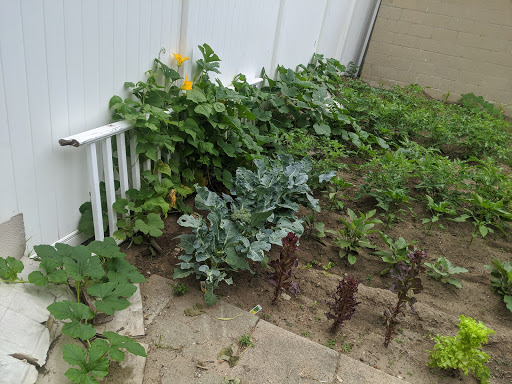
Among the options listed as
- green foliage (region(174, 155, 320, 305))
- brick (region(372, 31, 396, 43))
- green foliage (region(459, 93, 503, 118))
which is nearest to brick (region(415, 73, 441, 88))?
green foliage (region(459, 93, 503, 118))

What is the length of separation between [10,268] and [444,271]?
2.79m

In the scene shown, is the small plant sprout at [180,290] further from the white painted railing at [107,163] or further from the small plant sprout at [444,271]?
the small plant sprout at [444,271]

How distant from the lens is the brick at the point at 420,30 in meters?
9.09

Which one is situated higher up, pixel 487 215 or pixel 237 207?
pixel 237 207

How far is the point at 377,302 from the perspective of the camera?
2746 mm

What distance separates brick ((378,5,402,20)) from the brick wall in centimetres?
2

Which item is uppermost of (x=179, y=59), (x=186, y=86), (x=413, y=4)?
(x=413, y=4)

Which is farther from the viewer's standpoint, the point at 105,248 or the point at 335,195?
the point at 335,195

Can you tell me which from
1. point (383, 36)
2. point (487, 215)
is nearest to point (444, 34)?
point (383, 36)

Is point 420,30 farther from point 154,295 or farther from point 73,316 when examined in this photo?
point 73,316

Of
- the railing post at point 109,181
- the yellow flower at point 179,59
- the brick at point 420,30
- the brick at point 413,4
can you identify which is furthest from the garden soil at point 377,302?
the brick at point 413,4

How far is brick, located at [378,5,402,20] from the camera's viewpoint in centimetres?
915

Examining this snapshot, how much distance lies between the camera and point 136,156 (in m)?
2.85

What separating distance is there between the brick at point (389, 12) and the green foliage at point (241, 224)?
7.45m
